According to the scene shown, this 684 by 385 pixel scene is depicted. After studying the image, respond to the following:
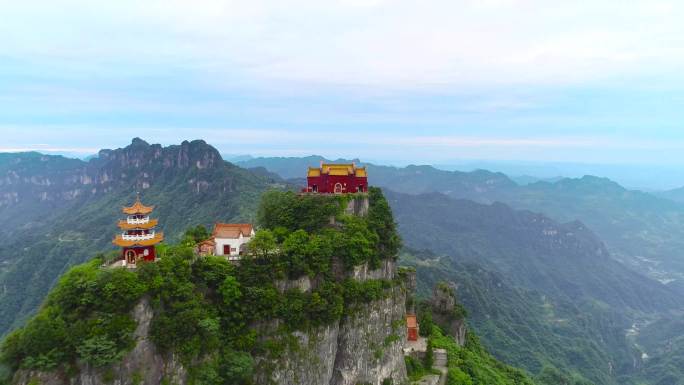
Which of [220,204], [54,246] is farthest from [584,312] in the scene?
[54,246]

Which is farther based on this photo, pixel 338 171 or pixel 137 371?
pixel 338 171

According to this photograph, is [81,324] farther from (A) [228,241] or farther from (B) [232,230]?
(B) [232,230]

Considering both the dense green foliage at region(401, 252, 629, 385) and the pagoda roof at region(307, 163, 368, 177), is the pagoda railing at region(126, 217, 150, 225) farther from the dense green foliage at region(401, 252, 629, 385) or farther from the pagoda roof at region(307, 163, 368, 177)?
the dense green foliage at region(401, 252, 629, 385)

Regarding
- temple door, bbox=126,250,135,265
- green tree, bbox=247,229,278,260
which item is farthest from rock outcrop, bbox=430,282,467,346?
temple door, bbox=126,250,135,265

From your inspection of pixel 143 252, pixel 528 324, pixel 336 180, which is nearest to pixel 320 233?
pixel 336 180

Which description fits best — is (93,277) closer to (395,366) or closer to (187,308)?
(187,308)

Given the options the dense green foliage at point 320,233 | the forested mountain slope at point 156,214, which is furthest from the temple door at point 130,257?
the forested mountain slope at point 156,214
